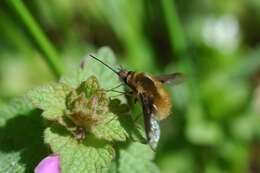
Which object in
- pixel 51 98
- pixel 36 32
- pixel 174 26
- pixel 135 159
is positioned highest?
pixel 36 32

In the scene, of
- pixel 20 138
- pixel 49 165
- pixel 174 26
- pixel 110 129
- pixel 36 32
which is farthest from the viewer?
pixel 174 26

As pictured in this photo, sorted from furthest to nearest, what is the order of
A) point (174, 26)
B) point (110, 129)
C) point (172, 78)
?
point (174, 26), point (172, 78), point (110, 129)

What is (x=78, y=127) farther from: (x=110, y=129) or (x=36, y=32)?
(x=36, y=32)

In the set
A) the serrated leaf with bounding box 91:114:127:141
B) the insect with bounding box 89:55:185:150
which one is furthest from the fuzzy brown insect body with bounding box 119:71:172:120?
the serrated leaf with bounding box 91:114:127:141

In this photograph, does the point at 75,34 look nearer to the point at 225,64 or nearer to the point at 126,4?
the point at 126,4

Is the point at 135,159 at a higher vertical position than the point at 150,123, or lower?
lower

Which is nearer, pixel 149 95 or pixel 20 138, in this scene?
pixel 149 95

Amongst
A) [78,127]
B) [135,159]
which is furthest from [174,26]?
[78,127]
